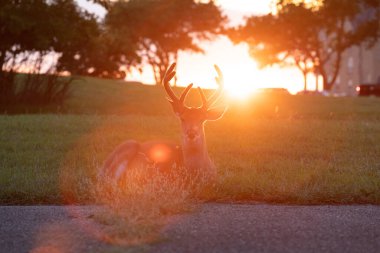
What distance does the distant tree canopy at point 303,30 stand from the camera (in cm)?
6106

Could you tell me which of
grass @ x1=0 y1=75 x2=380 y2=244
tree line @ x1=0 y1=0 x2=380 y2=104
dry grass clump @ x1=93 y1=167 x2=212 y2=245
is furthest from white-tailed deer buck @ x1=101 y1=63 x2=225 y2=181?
tree line @ x1=0 y1=0 x2=380 y2=104

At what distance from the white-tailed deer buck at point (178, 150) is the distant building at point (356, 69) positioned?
283 feet

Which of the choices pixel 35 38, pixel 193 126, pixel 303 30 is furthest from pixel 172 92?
pixel 303 30

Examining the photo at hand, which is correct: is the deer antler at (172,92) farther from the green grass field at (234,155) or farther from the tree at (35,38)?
the tree at (35,38)

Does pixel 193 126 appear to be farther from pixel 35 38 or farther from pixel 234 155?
pixel 35 38

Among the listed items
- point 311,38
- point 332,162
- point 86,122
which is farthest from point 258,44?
point 332,162

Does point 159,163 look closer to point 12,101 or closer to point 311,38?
point 12,101

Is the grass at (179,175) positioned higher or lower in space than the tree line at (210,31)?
lower

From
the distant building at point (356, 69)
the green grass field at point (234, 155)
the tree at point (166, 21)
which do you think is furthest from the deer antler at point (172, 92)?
the distant building at point (356, 69)

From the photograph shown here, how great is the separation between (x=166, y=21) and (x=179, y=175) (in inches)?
2200

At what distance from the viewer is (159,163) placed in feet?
35.0

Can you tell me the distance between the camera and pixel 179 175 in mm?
10164

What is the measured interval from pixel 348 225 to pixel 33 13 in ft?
85.5

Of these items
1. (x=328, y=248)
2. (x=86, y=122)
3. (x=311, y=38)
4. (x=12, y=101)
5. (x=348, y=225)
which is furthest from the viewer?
(x=311, y=38)
